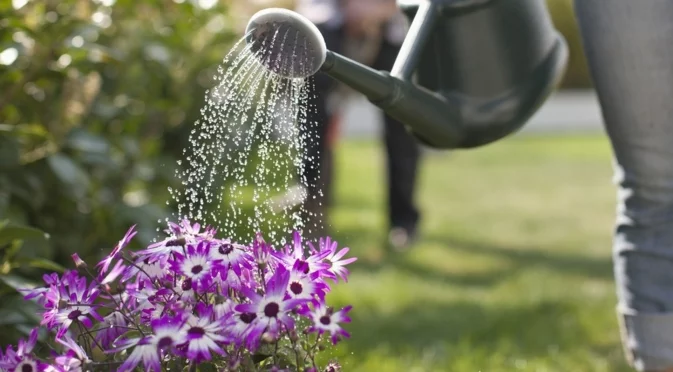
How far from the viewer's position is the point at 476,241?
4.14 meters

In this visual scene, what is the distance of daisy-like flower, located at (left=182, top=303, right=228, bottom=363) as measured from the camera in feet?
3.54

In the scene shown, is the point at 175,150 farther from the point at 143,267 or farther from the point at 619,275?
the point at 143,267

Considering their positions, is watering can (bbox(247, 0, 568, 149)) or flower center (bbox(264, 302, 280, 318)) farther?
watering can (bbox(247, 0, 568, 149))

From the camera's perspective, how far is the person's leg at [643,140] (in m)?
1.68

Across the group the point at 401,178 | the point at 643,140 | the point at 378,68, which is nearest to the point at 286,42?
the point at 643,140

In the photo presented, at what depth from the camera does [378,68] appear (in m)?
4.00

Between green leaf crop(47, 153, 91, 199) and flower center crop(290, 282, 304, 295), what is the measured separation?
1006 mm

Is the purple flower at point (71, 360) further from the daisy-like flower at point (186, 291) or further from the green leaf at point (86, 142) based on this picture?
the green leaf at point (86, 142)

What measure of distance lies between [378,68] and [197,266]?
290 centimetres

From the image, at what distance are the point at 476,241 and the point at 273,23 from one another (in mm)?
2997

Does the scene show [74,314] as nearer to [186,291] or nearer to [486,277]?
[186,291]

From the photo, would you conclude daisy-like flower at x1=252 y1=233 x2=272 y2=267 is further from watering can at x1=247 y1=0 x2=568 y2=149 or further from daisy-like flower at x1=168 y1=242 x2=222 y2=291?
watering can at x1=247 y1=0 x2=568 y2=149

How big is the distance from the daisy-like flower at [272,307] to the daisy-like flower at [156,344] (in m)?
0.07

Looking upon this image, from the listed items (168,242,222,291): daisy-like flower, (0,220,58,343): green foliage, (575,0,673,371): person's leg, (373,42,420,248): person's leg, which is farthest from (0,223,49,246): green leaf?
(373,42,420,248): person's leg
